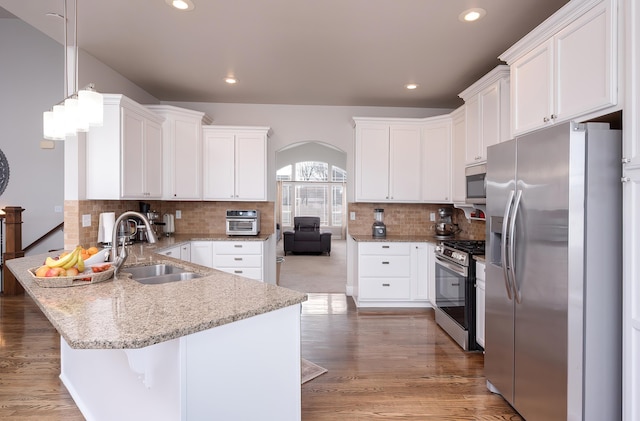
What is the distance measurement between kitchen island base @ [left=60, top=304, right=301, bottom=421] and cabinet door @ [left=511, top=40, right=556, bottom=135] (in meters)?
1.99

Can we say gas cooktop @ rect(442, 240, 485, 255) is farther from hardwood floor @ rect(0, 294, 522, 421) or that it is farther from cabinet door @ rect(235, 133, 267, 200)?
cabinet door @ rect(235, 133, 267, 200)

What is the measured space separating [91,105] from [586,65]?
2660 millimetres

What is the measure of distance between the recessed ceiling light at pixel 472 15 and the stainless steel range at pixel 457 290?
6.17ft

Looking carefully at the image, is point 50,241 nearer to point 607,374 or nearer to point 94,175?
point 94,175

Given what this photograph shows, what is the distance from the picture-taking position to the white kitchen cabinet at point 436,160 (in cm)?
436

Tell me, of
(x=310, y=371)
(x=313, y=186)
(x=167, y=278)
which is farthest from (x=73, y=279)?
(x=313, y=186)

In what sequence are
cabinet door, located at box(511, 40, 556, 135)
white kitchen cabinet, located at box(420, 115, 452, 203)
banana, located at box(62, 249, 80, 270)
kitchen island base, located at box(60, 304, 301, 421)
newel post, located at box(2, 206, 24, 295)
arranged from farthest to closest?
newel post, located at box(2, 206, 24, 295), white kitchen cabinet, located at box(420, 115, 452, 203), cabinet door, located at box(511, 40, 556, 135), banana, located at box(62, 249, 80, 270), kitchen island base, located at box(60, 304, 301, 421)

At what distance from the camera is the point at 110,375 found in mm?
1723

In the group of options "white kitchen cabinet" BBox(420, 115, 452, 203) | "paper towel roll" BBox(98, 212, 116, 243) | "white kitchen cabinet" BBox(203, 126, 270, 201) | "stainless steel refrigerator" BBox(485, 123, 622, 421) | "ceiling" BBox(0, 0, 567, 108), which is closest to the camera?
"stainless steel refrigerator" BBox(485, 123, 622, 421)

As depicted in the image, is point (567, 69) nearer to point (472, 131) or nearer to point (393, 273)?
point (472, 131)

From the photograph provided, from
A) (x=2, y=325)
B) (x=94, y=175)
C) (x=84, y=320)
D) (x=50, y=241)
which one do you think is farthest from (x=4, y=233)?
(x=84, y=320)

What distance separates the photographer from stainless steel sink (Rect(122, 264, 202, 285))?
2174mm

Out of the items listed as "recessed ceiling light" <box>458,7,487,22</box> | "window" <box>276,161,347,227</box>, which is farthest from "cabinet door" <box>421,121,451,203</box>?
"window" <box>276,161,347,227</box>

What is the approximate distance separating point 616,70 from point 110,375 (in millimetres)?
2921
